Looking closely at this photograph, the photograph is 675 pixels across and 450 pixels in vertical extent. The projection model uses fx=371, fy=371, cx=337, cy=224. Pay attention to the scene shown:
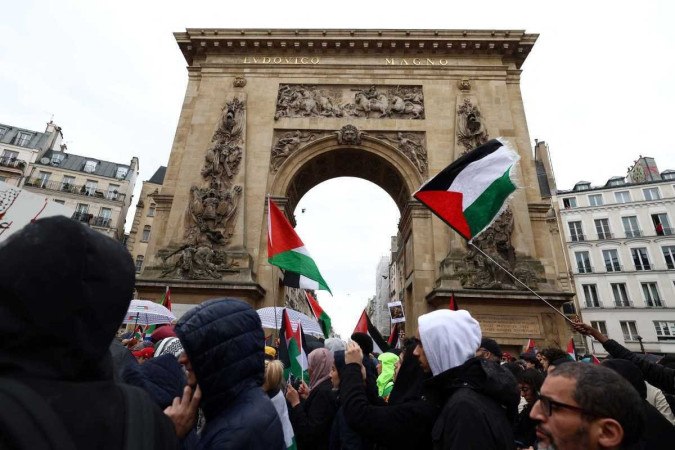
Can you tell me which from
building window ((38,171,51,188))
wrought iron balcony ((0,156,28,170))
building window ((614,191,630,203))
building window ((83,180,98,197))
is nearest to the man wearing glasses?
building window ((614,191,630,203))

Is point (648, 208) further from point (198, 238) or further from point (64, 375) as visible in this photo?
point (64, 375)

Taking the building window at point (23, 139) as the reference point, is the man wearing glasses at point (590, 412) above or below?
below

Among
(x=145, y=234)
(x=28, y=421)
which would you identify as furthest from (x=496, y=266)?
(x=145, y=234)

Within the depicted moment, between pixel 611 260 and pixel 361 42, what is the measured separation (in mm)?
32270

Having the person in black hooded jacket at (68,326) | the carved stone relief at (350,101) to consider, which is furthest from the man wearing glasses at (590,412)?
the carved stone relief at (350,101)

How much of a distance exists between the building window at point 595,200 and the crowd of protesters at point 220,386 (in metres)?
40.4

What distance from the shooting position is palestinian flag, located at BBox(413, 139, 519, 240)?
506cm

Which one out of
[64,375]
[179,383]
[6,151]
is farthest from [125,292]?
[6,151]

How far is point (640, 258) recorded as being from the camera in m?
33.8

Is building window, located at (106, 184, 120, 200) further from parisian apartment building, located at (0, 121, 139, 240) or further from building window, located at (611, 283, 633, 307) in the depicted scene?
building window, located at (611, 283, 633, 307)

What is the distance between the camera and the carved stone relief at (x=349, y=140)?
628 inches

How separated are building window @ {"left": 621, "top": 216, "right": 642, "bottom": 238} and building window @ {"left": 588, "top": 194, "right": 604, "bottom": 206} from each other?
99.7 inches

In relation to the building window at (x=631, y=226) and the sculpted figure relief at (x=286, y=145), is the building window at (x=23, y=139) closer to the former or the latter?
the sculpted figure relief at (x=286, y=145)

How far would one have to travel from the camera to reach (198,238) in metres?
14.1
